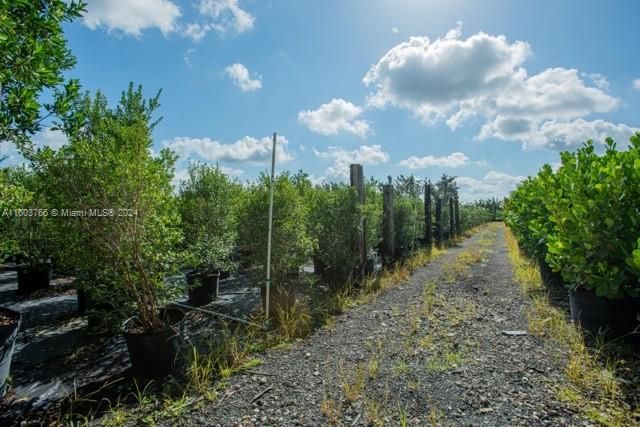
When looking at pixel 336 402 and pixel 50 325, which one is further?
pixel 50 325

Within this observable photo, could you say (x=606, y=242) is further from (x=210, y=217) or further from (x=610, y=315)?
(x=210, y=217)

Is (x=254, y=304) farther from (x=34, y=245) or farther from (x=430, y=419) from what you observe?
(x=34, y=245)

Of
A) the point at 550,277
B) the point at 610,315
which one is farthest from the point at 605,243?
the point at 550,277

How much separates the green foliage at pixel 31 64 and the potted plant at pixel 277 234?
2.11 m

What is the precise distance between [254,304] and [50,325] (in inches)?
93.9

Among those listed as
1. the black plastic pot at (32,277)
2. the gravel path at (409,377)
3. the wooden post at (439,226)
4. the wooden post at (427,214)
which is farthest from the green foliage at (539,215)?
the black plastic pot at (32,277)

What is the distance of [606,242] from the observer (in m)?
2.75

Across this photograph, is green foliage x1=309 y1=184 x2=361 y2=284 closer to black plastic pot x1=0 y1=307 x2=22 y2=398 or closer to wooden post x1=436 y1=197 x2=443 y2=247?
black plastic pot x1=0 y1=307 x2=22 y2=398

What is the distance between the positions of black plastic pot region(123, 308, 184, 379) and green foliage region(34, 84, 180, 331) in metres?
0.18

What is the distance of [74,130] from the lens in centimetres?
266

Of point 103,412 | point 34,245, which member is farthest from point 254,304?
point 34,245

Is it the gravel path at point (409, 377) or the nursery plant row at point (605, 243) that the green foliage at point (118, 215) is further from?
the nursery plant row at point (605, 243)

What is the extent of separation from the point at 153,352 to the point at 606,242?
372 cm

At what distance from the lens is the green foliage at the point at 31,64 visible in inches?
80.7
